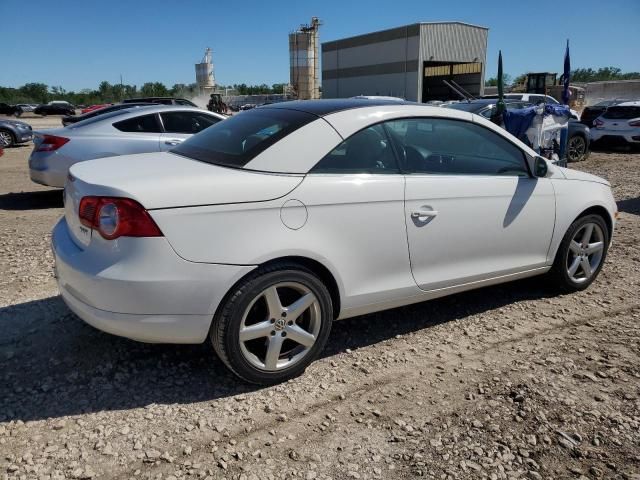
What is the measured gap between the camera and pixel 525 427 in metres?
2.67

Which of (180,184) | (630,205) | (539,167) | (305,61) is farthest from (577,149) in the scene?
(305,61)

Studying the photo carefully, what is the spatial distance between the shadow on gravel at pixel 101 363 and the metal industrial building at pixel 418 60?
44493 mm

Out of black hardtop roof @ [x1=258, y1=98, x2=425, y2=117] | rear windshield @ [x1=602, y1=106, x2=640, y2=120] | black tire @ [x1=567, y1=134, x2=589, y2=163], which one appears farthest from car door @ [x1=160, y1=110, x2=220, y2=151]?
rear windshield @ [x1=602, y1=106, x2=640, y2=120]

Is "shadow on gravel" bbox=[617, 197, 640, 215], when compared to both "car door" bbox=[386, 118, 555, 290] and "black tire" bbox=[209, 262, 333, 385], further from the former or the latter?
"black tire" bbox=[209, 262, 333, 385]

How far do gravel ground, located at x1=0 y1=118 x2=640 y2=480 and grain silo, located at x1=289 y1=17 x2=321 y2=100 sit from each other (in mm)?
70842

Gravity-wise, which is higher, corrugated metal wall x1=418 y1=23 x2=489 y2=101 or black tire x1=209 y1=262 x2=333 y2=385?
corrugated metal wall x1=418 y1=23 x2=489 y2=101

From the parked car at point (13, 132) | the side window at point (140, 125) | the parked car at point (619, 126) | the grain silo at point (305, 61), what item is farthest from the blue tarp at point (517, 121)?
the grain silo at point (305, 61)

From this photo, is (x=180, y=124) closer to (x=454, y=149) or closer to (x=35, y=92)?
(x=454, y=149)

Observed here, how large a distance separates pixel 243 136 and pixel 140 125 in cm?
489

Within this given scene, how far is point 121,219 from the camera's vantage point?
2.55 meters

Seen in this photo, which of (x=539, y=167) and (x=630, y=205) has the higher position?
(x=539, y=167)

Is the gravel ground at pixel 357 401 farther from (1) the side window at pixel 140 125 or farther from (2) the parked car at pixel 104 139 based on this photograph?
(1) the side window at pixel 140 125

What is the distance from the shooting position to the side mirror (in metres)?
3.86

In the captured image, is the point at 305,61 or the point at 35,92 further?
the point at 35,92
